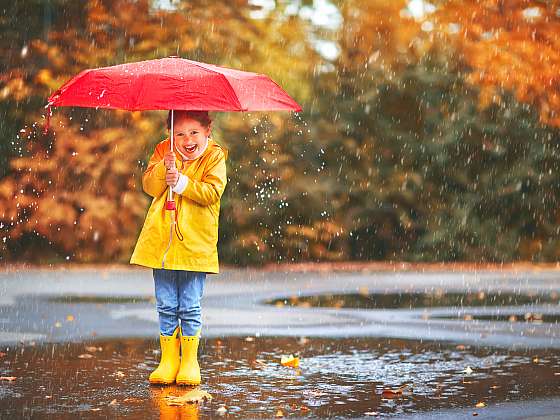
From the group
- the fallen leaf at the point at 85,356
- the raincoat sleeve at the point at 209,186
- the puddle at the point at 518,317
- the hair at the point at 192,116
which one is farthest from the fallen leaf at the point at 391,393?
the puddle at the point at 518,317

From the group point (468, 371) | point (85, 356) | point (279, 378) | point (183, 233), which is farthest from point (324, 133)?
point (183, 233)

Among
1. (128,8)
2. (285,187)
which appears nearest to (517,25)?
(285,187)

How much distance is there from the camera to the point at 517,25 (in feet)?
56.0

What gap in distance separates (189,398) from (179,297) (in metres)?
0.74

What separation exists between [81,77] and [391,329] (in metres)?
3.87

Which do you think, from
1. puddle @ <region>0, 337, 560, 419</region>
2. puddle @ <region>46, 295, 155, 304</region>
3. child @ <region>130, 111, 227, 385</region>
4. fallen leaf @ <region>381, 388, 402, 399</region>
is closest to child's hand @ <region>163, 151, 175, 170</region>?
child @ <region>130, 111, 227, 385</region>

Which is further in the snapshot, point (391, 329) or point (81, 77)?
point (391, 329)

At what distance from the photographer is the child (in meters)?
7.12

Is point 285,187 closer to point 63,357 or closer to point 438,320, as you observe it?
point 438,320

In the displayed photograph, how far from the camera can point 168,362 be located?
7328 mm

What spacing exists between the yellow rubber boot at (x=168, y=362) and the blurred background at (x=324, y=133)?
8041 millimetres

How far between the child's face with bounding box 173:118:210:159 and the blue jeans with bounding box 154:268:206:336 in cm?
66

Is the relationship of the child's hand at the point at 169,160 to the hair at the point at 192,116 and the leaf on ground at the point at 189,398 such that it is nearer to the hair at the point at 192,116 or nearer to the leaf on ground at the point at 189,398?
the hair at the point at 192,116

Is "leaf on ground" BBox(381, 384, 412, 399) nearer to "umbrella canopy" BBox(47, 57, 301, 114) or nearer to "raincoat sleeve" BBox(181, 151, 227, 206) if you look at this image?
"raincoat sleeve" BBox(181, 151, 227, 206)
